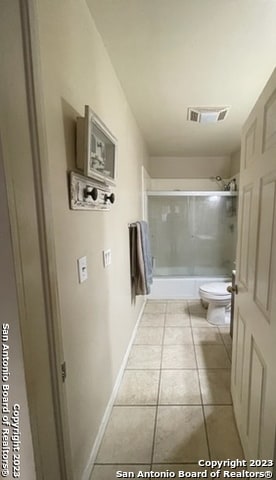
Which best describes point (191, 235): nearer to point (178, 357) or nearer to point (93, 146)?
point (178, 357)

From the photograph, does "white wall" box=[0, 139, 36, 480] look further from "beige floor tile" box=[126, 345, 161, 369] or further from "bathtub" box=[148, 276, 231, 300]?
"bathtub" box=[148, 276, 231, 300]

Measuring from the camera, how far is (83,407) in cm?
121

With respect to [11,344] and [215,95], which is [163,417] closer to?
[11,344]

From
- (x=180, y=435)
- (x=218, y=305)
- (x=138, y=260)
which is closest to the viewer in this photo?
(x=180, y=435)

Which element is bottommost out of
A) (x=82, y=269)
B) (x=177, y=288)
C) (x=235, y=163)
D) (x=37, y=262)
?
(x=177, y=288)

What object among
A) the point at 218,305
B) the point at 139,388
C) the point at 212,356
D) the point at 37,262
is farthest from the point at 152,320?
the point at 37,262

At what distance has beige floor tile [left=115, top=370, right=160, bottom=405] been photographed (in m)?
1.75

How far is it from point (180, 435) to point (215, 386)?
1.72ft

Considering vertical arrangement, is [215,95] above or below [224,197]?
above

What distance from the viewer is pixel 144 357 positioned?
226 cm

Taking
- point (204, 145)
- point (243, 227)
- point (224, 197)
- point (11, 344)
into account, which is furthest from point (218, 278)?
point (11, 344)

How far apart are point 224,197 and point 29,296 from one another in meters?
3.86

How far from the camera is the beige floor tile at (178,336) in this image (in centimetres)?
250

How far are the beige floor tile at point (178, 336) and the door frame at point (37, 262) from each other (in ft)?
6.07
